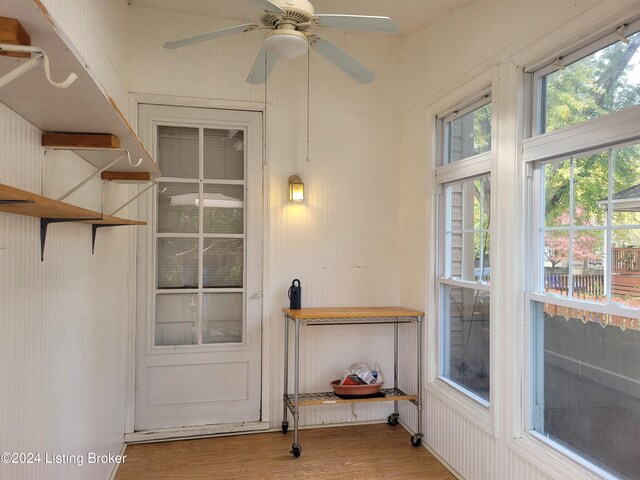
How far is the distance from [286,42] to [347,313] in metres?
1.89

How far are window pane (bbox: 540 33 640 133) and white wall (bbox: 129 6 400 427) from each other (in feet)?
5.12

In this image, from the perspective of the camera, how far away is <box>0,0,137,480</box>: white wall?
1364 millimetres

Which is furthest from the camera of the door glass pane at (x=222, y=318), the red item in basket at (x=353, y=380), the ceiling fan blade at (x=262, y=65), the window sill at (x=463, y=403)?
the door glass pane at (x=222, y=318)

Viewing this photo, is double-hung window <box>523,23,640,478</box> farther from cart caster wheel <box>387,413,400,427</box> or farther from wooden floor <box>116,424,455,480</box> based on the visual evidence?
cart caster wheel <box>387,413,400,427</box>

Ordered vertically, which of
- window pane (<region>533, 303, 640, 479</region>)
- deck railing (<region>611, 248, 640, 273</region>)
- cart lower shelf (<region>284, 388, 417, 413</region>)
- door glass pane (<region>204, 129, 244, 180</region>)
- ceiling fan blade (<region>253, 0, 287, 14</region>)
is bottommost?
cart lower shelf (<region>284, 388, 417, 413</region>)

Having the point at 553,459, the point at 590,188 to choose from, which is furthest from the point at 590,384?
the point at 590,188

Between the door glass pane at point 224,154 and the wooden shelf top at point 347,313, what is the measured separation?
1108 mm

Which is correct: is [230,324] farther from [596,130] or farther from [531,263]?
[596,130]

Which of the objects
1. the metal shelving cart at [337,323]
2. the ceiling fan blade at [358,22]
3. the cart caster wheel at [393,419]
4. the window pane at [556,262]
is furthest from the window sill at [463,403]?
the ceiling fan blade at [358,22]

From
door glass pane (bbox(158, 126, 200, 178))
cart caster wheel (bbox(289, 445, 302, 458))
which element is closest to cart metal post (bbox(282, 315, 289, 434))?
cart caster wheel (bbox(289, 445, 302, 458))

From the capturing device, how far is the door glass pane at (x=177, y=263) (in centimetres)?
327

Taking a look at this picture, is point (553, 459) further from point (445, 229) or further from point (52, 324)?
point (52, 324)

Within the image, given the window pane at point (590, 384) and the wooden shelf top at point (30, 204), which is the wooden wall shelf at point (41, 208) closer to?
the wooden shelf top at point (30, 204)

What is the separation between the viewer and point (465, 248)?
287cm
